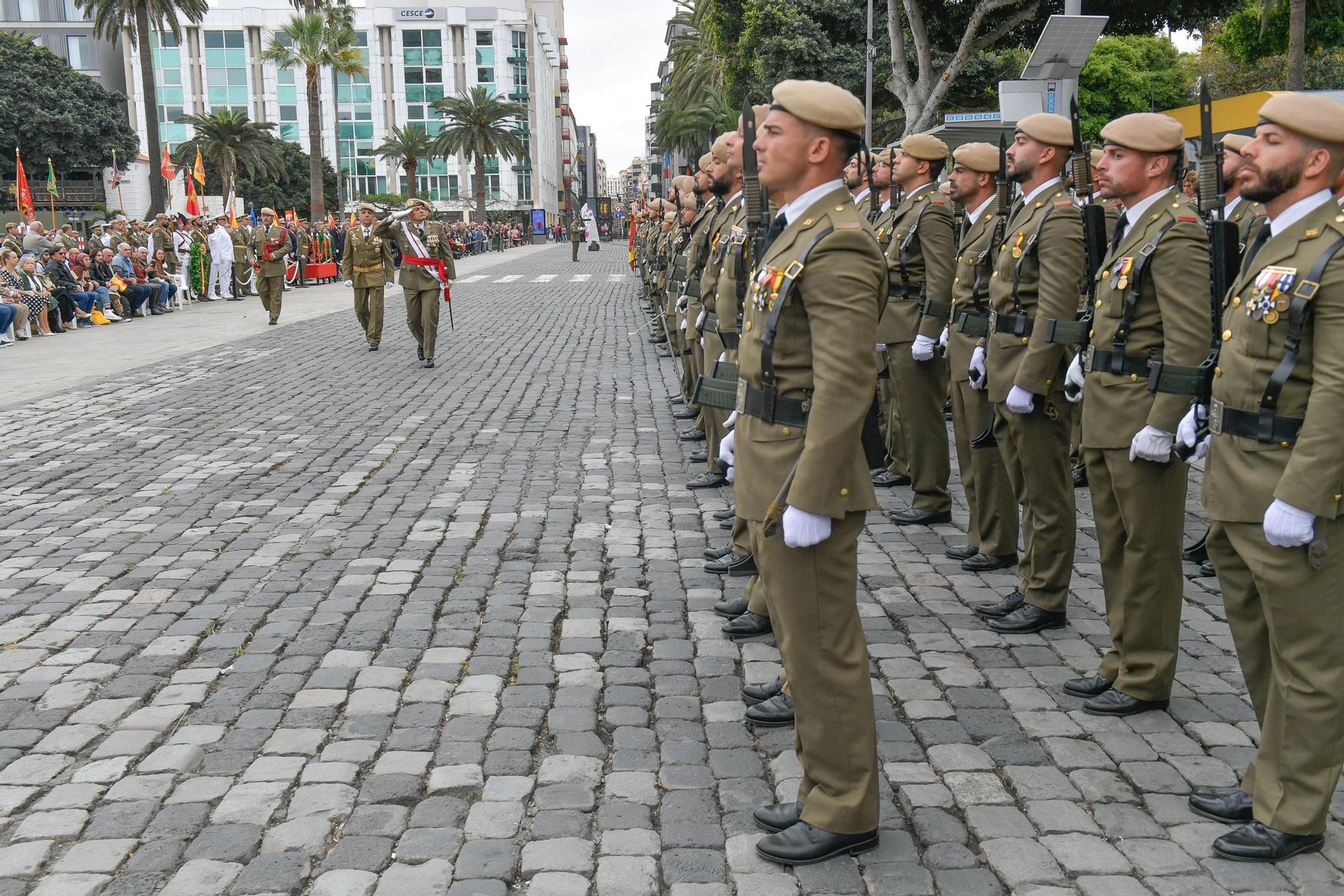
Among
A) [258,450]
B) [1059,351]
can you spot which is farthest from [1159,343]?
[258,450]

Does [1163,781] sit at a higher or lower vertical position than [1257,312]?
lower

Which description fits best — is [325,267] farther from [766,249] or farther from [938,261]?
[766,249]

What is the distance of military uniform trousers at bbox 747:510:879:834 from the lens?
3463 mm

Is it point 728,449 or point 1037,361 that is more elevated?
point 1037,361

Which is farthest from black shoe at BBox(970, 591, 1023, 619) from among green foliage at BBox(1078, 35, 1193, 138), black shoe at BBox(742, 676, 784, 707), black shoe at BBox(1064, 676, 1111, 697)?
green foliage at BBox(1078, 35, 1193, 138)

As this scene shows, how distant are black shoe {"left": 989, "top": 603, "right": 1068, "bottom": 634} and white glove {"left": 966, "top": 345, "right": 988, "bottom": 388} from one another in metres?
1.14

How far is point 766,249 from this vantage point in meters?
3.73

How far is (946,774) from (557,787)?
1.29 metres

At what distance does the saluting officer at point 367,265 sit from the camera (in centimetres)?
1617

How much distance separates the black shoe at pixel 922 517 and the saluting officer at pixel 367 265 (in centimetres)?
1026

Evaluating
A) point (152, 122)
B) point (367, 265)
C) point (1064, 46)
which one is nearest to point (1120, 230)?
point (1064, 46)

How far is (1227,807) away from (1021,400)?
2027mm

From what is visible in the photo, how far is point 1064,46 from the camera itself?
39.4 feet

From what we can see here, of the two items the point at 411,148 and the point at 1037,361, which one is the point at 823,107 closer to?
the point at 1037,361
